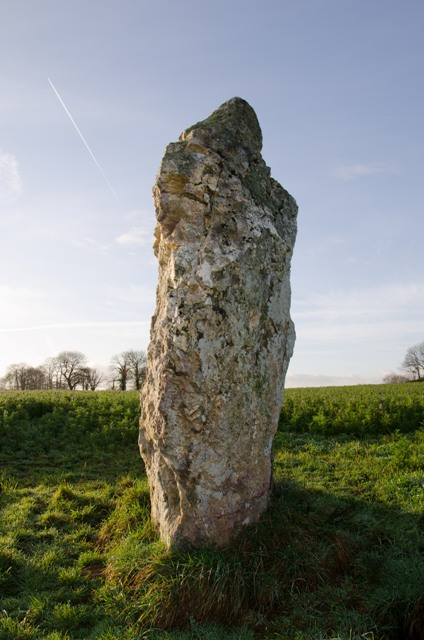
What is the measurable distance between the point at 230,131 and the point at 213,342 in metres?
3.64

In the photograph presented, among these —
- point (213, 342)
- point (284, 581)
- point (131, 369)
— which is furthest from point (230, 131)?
point (131, 369)

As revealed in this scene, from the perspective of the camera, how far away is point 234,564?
20.2 feet

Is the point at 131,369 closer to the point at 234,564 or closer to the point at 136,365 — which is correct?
the point at 136,365

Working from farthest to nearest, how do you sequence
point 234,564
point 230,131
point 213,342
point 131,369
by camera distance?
1. point 131,369
2. point 230,131
3. point 213,342
4. point 234,564

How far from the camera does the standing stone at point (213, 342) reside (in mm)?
6676

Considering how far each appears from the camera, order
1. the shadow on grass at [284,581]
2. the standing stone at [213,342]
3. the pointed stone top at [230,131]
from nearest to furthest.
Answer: the shadow on grass at [284,581]
the standing stone at [213,342]
the pointed stone top at [230,131]

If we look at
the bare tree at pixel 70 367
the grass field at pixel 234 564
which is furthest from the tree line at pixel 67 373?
the grass field at pixel 234 564

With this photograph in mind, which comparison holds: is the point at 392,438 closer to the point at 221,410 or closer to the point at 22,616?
the point at 221,410

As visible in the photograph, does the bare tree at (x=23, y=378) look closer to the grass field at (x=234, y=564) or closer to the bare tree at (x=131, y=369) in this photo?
the bare tree at (x=131, y=369)

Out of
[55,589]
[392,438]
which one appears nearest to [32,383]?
[392,438]

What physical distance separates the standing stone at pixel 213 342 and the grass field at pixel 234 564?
60 centimetres

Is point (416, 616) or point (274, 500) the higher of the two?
point (274, 500)

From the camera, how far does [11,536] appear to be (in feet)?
26.9

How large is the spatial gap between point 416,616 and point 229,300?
14.5ft
